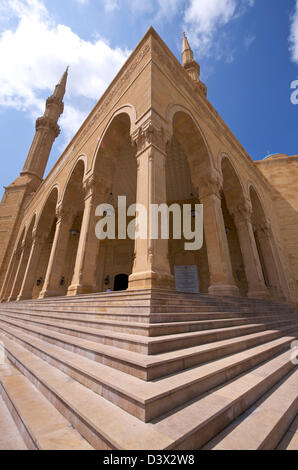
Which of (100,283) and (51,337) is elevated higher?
(100,283)

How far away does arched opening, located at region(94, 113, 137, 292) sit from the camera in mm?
7391

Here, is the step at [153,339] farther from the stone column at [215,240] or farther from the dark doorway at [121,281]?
the dark doorway at [121,281]

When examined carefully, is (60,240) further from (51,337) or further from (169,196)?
(169,196)

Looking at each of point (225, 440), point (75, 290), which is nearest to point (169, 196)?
point (75, 290)

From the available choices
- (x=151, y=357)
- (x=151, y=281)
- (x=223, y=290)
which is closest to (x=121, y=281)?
(x=223, y=290)

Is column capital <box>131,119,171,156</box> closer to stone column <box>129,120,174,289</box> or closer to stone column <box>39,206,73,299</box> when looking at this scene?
stone column <box>129,120,174,289</box>

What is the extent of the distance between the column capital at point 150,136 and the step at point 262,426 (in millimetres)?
4930

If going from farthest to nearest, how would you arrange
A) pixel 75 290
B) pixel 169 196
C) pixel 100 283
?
pixel 100 283
pixel 169 196
pixel 75 290

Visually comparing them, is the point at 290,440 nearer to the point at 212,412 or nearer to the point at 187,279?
the point at 212,412

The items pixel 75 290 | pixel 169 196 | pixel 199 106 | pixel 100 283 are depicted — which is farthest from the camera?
pixel 100 283

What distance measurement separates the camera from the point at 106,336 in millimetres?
2242

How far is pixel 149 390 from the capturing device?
134 centimetres
